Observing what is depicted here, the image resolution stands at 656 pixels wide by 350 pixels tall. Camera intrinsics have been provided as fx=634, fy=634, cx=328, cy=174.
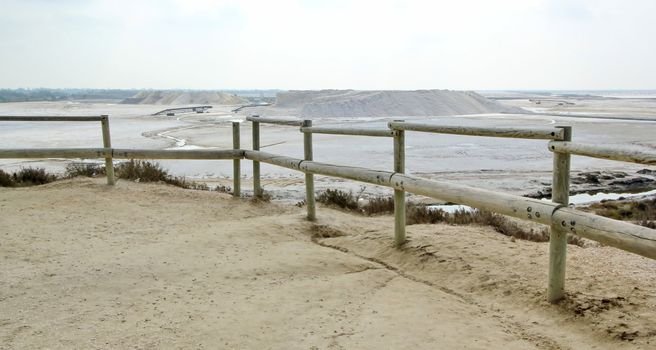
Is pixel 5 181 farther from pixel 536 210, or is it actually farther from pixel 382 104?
pixel 382 104

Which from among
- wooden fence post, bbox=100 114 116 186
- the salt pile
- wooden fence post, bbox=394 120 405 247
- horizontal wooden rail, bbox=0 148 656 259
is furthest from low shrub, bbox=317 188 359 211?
the salt pile

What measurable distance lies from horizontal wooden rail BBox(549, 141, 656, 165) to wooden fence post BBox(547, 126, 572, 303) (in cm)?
7

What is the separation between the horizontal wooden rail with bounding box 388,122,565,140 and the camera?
14.0 feet

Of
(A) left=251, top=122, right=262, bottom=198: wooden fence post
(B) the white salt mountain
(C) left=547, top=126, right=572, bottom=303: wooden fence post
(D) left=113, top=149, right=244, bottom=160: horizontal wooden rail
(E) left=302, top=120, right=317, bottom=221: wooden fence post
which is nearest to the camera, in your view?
(C) left=547, top=126, right=572, bottom=303: wooden fence post

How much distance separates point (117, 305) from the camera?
416 centimetres

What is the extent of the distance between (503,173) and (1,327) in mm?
12890

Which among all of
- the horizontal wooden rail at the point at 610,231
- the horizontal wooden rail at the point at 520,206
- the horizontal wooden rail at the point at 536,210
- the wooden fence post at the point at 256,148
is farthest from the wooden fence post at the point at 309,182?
the horizontal wooden rail at the point at 610,231

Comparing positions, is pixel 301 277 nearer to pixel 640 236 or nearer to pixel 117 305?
pixel 117 305

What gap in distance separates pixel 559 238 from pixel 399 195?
5.94ft

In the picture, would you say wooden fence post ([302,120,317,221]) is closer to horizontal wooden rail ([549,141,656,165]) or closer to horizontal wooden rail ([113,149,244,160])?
horizontal wooden rail ([113,149,244,160])

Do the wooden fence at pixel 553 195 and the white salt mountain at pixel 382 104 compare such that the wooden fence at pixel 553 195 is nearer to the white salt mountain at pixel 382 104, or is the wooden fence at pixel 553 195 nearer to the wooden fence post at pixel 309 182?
the wooden fence post at pixel 309 182

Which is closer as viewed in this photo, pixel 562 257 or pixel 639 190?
pixel 562 257

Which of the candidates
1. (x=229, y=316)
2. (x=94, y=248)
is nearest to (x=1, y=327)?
(x=229, y=316)

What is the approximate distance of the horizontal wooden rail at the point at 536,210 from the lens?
358cm
